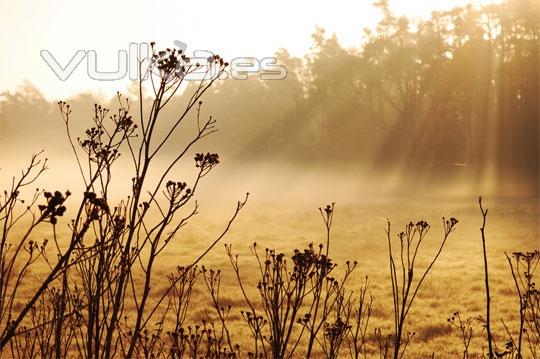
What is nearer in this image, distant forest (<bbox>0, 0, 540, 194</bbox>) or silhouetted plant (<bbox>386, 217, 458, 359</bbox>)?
silhouetted plant (<bbox>386, 217, 458, 359</bbox>)

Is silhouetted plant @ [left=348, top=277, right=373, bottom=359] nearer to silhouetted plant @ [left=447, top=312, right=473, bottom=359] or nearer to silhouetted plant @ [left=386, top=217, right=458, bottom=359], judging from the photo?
silhouetted plant @ [left=386, top=217, right=458, bottom=359]

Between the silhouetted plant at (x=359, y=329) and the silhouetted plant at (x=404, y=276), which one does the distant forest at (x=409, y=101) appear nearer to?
the silhouetted plant at (x=404, y=276)

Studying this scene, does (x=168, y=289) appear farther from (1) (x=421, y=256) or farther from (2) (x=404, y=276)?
(1) (x=421, y=256)

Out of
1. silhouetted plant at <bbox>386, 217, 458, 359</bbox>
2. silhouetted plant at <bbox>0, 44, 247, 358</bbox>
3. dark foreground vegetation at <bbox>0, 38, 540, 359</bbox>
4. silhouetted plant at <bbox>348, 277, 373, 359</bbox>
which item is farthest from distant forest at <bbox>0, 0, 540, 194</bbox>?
silhouetted plant at <bbox>0, 44, 247, 358</bbox>

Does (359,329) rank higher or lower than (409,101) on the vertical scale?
lower

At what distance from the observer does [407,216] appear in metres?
26.4

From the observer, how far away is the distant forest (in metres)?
37.9

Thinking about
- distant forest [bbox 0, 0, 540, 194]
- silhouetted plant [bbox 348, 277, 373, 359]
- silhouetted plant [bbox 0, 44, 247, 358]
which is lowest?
silhouetted plant [bbox 348, 277, 373, 359]

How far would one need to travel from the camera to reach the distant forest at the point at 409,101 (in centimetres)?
3788

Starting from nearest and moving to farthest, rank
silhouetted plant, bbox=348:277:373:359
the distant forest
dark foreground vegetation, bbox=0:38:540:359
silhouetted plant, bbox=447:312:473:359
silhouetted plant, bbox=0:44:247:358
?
silhouetted plant, bbox=0:44:247:358
dark foreground vegetation, bbox=0:38:540:359
silhouetted plant, bbox=348:277:373:359
silhouetted plant, bbox=447:312:473:359
the distant forest

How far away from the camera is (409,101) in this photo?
151ft

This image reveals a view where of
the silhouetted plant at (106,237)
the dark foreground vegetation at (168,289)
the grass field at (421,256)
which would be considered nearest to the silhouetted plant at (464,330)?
the dark foreground vegetation at (168,289)

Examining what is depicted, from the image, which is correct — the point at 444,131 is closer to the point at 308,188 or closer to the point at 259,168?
the point at 308,188

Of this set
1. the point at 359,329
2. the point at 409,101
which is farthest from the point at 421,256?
the point at 409,101
